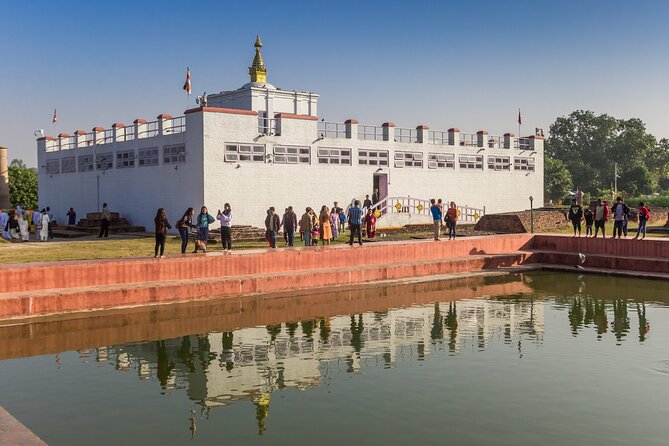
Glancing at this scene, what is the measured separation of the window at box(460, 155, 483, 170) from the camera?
141ft

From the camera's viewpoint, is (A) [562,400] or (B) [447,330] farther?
(B) [447,330]

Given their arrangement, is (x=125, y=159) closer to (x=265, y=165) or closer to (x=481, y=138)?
(x=265, y=165)

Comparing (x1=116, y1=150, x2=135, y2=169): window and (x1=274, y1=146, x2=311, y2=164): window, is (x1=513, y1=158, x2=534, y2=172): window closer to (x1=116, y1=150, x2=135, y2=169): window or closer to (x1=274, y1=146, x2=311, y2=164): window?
(x1=274, y1=146, x2=311, y2=164): window

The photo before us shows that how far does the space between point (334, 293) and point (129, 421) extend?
11.8 metres

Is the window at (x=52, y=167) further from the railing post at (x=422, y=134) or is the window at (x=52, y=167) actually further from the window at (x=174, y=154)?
the railing post at (x=422, y=134)

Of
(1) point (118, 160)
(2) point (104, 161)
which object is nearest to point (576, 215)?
(1) point (118, 160)

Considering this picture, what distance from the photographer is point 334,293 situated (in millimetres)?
21500

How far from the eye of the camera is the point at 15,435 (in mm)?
8375

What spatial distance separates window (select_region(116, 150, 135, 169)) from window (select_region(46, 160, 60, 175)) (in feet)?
25.7

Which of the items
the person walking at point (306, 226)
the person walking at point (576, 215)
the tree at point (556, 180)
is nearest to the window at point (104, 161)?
the person walking at point (306, 226)

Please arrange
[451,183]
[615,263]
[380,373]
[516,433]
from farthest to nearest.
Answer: [451,183] → [615,263] → [380,373] → [516,433]

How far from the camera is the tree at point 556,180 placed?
82938 millimetres

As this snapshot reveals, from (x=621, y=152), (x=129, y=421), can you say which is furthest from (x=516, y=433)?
(x=621, y=152)

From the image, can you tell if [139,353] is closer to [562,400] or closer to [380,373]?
[380,373]
